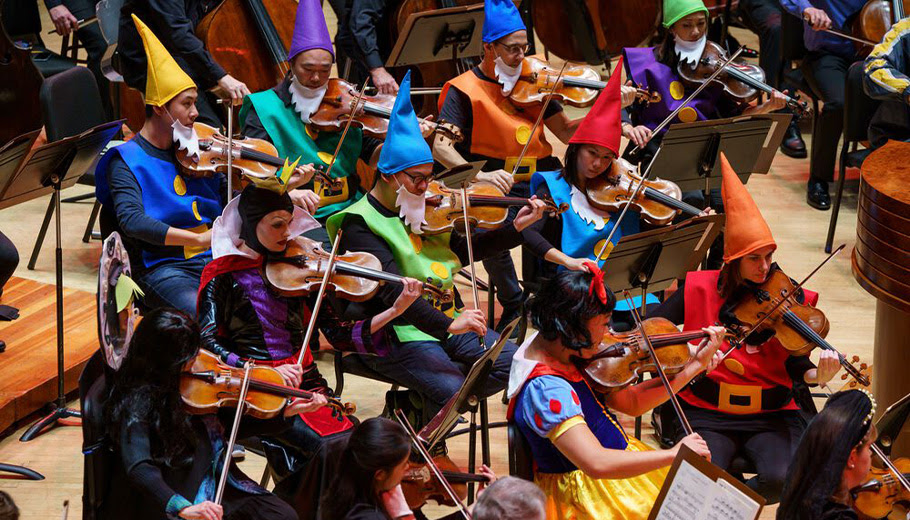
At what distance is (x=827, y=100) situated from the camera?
588 cm

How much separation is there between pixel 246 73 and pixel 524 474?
2.96 meters

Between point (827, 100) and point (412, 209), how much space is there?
298cm

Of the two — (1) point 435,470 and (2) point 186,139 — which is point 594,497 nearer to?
(1) point 435,470

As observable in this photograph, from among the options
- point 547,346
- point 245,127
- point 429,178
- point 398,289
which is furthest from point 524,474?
point 245,127

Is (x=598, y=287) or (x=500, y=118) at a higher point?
(x=598, y=287)

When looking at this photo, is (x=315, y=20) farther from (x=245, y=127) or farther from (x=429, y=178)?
(x=429, y=178)

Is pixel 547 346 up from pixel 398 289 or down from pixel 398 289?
up

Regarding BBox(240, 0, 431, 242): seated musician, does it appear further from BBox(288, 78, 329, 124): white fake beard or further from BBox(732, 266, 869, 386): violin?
BBox(732, 266, 869, 386): violin

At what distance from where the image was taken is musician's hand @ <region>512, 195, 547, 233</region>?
3840 millimetres

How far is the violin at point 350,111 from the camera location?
451cm

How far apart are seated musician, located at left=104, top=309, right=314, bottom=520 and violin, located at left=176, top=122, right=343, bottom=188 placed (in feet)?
3.91

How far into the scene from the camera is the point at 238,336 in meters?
3.35

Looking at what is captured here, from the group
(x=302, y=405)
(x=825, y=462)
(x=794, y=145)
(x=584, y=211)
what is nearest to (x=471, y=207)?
(x=584, y=211)

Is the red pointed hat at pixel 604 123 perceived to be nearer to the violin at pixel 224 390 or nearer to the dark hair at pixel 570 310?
the dark hair at pixel 570 310
